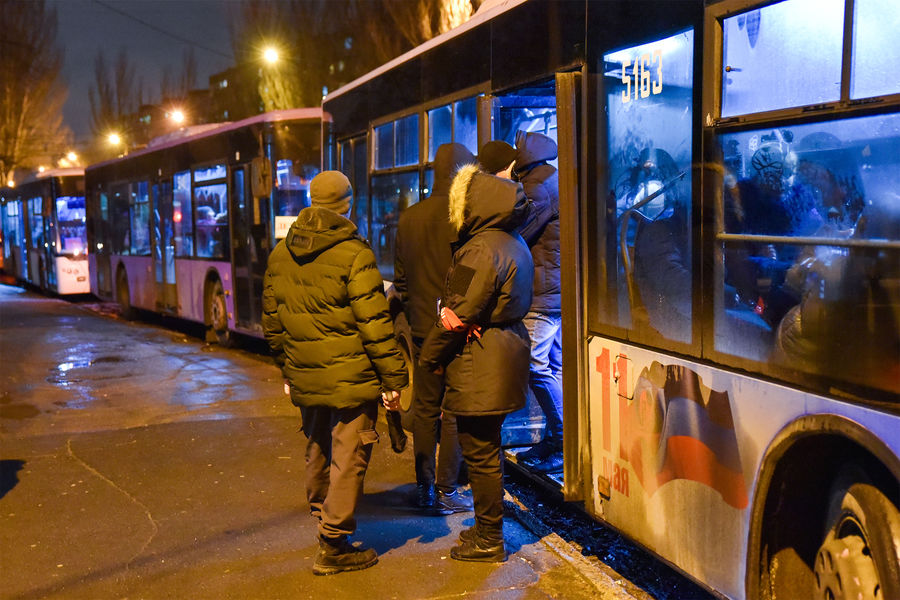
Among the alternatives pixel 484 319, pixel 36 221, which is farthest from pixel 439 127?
pixel 36 221

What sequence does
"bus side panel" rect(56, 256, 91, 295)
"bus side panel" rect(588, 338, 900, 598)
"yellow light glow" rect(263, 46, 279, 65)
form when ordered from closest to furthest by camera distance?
"bus side panel" rect(588, 338, 900, 598), "bus side panel" rect(56, 256, 91, 295), "yellow light glow" rect(263, 46, 279, 65)

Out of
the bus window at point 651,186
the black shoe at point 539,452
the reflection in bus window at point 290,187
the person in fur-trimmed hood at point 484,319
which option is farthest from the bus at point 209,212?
the bus window at point 651,186

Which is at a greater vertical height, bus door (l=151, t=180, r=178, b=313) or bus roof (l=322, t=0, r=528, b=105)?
bus roof (l=322, t=0, r=528, b=105)

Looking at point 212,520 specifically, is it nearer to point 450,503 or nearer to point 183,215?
point 450,503

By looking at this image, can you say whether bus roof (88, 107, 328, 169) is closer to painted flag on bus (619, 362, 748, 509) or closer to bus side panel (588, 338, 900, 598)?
bus side panel (588, 338, 900, 598)

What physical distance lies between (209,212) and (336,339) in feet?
35.2

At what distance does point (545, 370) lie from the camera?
6.28 metres

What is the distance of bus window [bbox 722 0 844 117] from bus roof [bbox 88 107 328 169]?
328 inches

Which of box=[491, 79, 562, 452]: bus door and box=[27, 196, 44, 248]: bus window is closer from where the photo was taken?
box=[491, 79, 562, 452]: bus door

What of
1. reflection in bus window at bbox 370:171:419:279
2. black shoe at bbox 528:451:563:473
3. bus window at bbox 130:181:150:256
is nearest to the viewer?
black shoe at bbox 528:451:563:473

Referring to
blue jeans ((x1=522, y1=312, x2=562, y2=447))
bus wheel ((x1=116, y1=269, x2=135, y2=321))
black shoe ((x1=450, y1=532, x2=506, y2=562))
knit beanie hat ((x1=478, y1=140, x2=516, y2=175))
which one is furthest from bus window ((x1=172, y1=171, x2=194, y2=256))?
black shoe ((x1=450, y1=532, x2=506, y2=562))

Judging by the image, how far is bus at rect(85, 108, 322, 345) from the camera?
42.1 ft

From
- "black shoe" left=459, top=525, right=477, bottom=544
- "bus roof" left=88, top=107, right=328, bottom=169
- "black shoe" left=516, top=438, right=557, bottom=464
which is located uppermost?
"bus roof" left=88, top=107, right=328, bottom=169

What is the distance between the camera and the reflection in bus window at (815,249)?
293 cm
